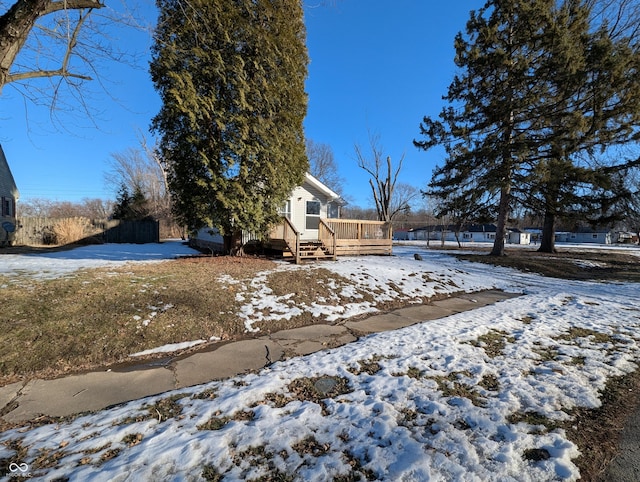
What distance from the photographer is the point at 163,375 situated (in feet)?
11.7

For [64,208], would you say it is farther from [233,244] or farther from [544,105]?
[544,105]

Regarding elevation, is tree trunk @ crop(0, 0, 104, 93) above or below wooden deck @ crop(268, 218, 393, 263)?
above

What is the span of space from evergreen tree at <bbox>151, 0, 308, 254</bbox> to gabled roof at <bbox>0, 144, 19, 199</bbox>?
15.7 meters

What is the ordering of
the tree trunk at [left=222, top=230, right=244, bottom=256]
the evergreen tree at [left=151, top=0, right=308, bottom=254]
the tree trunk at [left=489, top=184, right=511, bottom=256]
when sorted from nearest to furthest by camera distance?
1. the evergreen tree at [left=151, top=0, right=308, bottom=254]
2. the tree trunk at [left=222, top=230, right=244, bottom=256]
3. the tree trunk at [left=489, top=184, right=511, bottom=256]

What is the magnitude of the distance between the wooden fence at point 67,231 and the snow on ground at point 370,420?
61.7 feet

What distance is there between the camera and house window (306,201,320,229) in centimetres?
1476

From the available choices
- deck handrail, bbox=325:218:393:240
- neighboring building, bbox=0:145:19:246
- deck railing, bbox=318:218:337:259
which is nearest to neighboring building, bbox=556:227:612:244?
deck handrail, bbox=325:218:393:240

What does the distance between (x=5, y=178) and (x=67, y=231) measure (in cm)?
564

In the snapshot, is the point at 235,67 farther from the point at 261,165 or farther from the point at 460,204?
A: the point at 460,204

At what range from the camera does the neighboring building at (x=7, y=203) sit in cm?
1550

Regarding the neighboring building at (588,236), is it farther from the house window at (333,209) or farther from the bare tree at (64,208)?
the bare tree at (64,208)

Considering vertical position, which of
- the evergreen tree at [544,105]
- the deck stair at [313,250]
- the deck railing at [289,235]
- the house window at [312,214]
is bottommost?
the deck stair at [313,250]

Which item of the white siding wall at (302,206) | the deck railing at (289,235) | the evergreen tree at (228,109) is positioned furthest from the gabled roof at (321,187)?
the evergreen tree at (228,109)

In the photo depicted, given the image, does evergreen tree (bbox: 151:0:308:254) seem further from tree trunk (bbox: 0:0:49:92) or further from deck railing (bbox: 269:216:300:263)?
tree trunk (bbox: 0:0:49:92)
